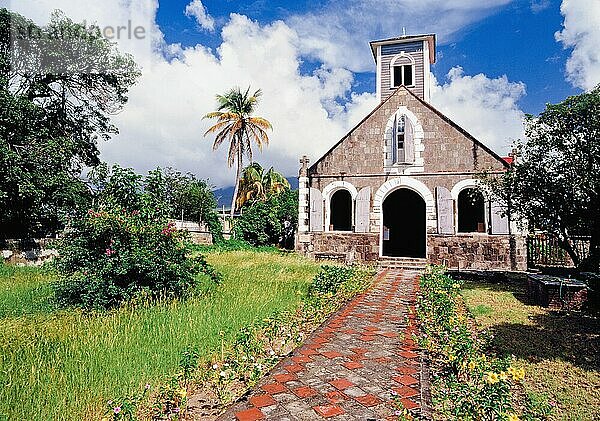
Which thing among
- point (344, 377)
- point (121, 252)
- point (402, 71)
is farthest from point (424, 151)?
point (344, 377)

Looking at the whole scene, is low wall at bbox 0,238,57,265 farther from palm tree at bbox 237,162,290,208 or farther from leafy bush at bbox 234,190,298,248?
palm tree at bbox 237,162,290,208

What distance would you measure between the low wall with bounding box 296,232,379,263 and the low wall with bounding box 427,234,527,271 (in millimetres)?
2258

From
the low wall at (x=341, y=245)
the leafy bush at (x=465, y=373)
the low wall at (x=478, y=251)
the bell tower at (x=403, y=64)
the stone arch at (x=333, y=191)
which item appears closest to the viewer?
the leafy bush at (x=465, y=373)

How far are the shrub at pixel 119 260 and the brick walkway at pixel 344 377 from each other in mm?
3110

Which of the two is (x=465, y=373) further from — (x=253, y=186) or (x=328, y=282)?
(x=253, y=186)

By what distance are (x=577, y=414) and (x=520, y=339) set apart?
251 centimetres

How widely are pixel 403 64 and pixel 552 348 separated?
16908mm

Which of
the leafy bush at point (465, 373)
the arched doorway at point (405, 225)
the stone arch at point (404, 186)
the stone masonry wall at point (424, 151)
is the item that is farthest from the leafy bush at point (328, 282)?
the arched doorway at point (405, 225)

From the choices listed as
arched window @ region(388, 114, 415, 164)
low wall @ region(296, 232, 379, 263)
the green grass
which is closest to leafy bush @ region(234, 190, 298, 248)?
low wall @ region(296, 232, 379, 263)

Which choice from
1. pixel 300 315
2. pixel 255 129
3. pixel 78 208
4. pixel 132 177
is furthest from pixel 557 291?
pixel 255 129

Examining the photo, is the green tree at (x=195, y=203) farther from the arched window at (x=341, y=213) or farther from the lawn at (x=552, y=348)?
the lawn at (x=552, y=348)

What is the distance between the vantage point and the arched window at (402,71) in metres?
20.2

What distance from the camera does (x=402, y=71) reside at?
20297 millimetres

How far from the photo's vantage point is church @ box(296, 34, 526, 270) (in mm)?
16547
